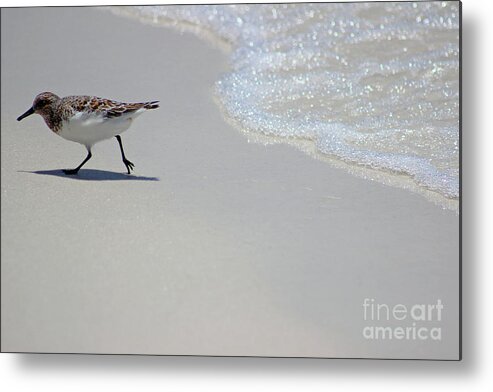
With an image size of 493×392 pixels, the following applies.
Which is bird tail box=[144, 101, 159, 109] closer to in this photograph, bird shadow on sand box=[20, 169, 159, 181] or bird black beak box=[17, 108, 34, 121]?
bird shadow on sand box=[20, 169, 159, 181]

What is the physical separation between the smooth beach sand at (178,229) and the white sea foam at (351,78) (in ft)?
0.27

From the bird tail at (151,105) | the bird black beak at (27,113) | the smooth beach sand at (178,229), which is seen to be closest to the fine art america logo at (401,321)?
the smooth beach sand at (178,229)

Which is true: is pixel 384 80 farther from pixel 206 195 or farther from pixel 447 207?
pixel 206 195

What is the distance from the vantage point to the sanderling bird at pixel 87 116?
2.68 metres

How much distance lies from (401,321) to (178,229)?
74 cm

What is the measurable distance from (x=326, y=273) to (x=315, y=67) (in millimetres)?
672

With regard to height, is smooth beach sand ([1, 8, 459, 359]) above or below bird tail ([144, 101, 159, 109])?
below

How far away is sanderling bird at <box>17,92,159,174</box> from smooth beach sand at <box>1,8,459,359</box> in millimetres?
29

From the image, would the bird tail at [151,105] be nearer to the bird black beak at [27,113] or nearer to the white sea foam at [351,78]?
the white sea foam at [351,78]

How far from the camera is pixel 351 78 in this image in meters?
2.70

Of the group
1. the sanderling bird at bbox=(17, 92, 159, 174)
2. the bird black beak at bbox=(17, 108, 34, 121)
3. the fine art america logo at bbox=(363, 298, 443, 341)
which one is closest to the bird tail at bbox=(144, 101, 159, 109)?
the sanderling bird at bbox=(17, 92, 159, 174)

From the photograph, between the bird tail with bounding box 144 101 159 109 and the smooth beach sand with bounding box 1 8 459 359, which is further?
the bird tail with bounding box 144 101 159 109

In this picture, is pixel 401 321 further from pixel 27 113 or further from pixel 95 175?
pixel 27 113

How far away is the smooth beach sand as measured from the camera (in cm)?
256
